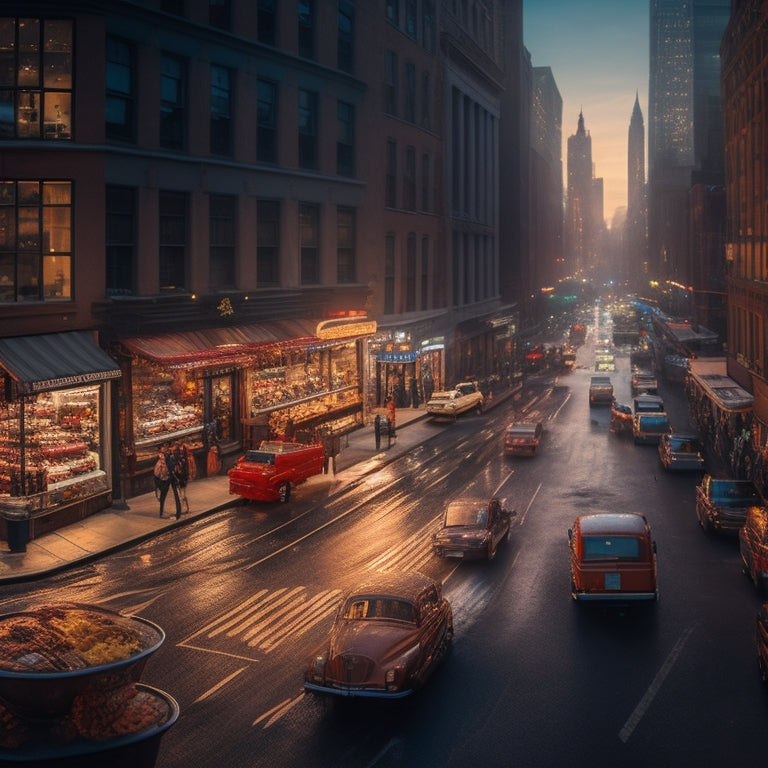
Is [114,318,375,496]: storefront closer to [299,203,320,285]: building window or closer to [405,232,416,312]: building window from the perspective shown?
[299,203,320,285]: building window

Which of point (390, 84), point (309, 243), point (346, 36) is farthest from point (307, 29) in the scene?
point (390, 84)

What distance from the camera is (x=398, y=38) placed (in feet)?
190

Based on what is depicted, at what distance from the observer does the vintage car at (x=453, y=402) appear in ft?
181

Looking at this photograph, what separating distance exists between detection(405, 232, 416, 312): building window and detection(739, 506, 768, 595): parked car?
126ft

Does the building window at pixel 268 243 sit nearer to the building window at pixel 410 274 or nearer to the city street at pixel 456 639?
the city street at pixel 456 639

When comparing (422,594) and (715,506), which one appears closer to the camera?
(422,594)

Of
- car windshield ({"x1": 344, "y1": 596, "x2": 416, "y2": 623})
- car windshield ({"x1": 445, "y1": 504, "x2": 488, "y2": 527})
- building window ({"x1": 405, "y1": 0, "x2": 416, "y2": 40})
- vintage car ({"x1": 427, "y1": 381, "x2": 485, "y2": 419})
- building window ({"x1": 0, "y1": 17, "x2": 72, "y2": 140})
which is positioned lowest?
car windshield ({"x1": 344, "y1": 596, "x2": 416, "y2": 623})

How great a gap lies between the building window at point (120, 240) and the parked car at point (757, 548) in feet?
67.7

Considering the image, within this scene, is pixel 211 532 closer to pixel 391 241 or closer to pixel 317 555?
pixel 317 555

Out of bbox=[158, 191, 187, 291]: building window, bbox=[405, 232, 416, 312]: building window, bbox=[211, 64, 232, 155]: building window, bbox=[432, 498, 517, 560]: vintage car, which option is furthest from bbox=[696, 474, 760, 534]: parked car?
bbox=[405, 232, 416, 312]: building window

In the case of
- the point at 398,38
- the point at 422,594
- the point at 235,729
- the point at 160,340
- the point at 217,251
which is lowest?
the point at 235,729

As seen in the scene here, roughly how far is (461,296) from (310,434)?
34814mm

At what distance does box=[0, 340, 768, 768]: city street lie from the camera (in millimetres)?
14320

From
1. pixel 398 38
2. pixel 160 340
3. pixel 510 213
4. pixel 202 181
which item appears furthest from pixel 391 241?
pixel 510 213
